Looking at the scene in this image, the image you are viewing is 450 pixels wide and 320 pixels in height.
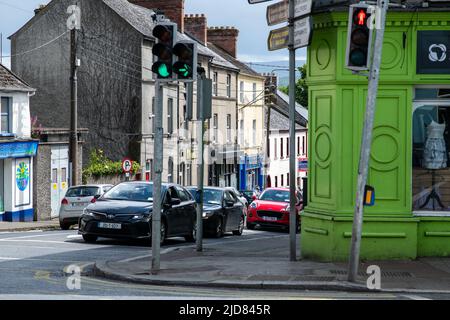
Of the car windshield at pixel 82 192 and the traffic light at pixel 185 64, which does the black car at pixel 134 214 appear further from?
the car windshield at pixel 82 192

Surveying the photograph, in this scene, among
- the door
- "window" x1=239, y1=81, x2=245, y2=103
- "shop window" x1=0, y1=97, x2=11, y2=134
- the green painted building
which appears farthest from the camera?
"window" x1=239, y1=81, x2=245, y2=103

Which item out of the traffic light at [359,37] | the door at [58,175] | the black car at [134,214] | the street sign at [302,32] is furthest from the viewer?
the door at [58,175]

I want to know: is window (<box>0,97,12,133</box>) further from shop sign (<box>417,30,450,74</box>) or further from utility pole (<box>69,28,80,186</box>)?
shop sign (<box>417,30,450,74</box>)

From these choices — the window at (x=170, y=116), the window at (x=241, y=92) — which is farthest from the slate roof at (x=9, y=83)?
the window at (x=241, y=92)

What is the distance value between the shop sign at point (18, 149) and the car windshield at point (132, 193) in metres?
16.6

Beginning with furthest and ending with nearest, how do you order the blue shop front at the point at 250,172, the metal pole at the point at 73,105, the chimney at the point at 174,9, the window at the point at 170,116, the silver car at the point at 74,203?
the blue shop front at the point at 250,172, the chimney at the point at 174,9, the window at the point at 170,116, the metal pole at the point at 73,105, the silver car at the point at 74,203

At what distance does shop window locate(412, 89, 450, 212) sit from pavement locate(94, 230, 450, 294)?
44.2 inches

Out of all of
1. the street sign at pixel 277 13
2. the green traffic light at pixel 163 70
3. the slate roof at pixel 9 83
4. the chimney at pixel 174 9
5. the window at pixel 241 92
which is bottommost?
the green traffic light at pixel 163 70

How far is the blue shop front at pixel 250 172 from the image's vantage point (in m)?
72.0

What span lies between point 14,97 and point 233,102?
30.0 m

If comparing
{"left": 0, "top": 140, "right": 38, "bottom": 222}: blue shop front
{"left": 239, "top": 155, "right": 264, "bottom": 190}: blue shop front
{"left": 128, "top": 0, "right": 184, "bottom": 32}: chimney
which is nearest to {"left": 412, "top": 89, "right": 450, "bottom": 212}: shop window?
{"left": 0, "top": 140, "right": 38, "bottom": 222}: blue shop front

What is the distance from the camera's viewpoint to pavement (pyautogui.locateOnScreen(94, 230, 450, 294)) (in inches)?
542
